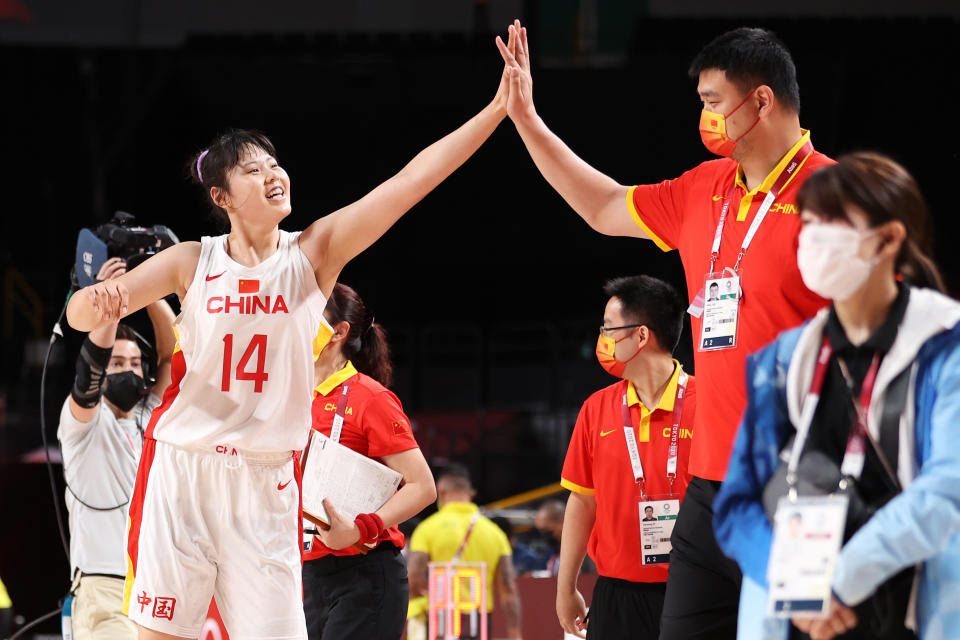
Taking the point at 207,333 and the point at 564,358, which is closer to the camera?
the point at 207,333

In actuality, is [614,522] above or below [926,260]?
below

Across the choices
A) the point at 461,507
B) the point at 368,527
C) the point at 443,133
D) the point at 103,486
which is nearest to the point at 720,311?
the point at 368,527

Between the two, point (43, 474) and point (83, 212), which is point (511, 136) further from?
point (43, 474)

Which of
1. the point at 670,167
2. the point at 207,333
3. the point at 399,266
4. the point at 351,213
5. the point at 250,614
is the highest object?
the point at 670,167

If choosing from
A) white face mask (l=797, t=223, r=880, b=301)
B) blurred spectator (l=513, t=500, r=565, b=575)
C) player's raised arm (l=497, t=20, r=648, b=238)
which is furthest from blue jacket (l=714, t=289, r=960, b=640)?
blurred spectator (l=513, t=500, r=565, b=575)

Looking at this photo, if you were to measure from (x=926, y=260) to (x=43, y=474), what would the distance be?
677 cm

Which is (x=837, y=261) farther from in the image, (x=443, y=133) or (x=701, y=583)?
(x=443, y=133)

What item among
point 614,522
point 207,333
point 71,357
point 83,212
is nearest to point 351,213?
point 207,333

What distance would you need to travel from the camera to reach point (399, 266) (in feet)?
47.3

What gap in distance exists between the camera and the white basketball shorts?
2975mm

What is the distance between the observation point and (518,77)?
135 inches

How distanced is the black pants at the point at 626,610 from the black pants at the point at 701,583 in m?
0.92

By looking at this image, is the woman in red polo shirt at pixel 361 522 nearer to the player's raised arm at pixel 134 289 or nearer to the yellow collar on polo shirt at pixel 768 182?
the player's raised arm at pixel 134 289

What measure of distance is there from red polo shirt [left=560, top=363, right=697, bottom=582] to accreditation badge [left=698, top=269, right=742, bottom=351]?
948 mm
